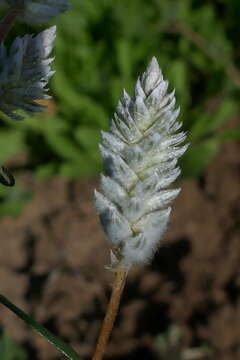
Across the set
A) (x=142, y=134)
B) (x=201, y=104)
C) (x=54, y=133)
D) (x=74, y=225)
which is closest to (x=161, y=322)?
(x=74, y=225)

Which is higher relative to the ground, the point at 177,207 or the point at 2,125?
the point at 2,125

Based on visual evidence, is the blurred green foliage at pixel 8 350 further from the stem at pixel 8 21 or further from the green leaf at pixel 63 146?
the stem at pixel 8 21

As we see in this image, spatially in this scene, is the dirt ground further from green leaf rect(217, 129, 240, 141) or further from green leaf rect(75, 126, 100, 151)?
green leaf rect(75, 126, 100, 151)

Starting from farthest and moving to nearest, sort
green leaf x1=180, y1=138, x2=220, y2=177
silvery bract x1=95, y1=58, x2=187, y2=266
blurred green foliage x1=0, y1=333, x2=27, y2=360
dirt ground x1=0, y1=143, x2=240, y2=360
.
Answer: green leaf x1=180, y1=138, x2=220, y2=177 → dirt ground x1=0, y1=143, x2=240, y2=360 → blurred green foliage x1=0, y1=333, x2=27, y2=360 → silvery bract x1=95, y1=58, x2=187, y2=266

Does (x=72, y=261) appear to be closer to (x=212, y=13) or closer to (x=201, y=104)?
(x=201, y=104)

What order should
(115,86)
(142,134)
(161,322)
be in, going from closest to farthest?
(142,134), (161,322), (115,86)

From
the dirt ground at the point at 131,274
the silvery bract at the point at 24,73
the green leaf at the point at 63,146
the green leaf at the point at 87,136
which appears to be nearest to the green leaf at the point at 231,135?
the dirt ground at the point at 131,274

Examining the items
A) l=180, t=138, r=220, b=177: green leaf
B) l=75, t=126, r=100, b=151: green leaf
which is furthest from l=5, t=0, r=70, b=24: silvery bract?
l=180, t=138, r=220, b=177: green leaf
